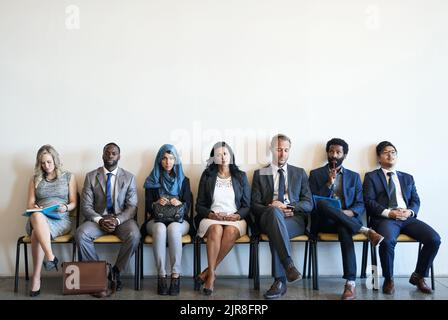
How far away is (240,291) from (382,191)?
5.67 feet

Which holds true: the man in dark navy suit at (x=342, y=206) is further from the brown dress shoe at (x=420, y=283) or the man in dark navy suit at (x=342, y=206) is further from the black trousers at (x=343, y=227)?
the brown dress shoe at (x=420, y=283)

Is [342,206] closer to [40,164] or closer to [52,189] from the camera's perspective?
[52,189]

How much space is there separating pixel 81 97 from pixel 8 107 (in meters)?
0.76

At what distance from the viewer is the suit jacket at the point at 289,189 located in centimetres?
404

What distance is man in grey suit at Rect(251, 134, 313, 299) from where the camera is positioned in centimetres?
358

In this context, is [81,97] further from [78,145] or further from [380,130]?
[380,130]

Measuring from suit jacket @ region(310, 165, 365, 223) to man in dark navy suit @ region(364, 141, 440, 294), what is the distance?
105mm

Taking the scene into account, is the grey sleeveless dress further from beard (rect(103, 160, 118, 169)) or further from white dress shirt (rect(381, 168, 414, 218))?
white dress shirt (rect(381, 168, 414, 218))

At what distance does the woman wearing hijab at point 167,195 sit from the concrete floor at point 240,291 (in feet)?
0.98

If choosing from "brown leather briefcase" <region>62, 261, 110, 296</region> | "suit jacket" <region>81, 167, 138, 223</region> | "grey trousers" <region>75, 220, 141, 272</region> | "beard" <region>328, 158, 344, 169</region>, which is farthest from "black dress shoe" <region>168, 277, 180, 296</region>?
"beard" <region>328, 158, 344, 169</region>

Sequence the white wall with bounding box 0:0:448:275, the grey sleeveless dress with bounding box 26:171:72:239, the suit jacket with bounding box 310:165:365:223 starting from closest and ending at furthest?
the grey sleeveless dress with bounding box 26:171:72:239
the suit jacket with bounding box 310:165:365:223
the white wall with bounding box 0:0:448:275

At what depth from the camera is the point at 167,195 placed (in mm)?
4035

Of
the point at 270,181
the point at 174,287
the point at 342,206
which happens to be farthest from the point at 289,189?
the point at 174,287
